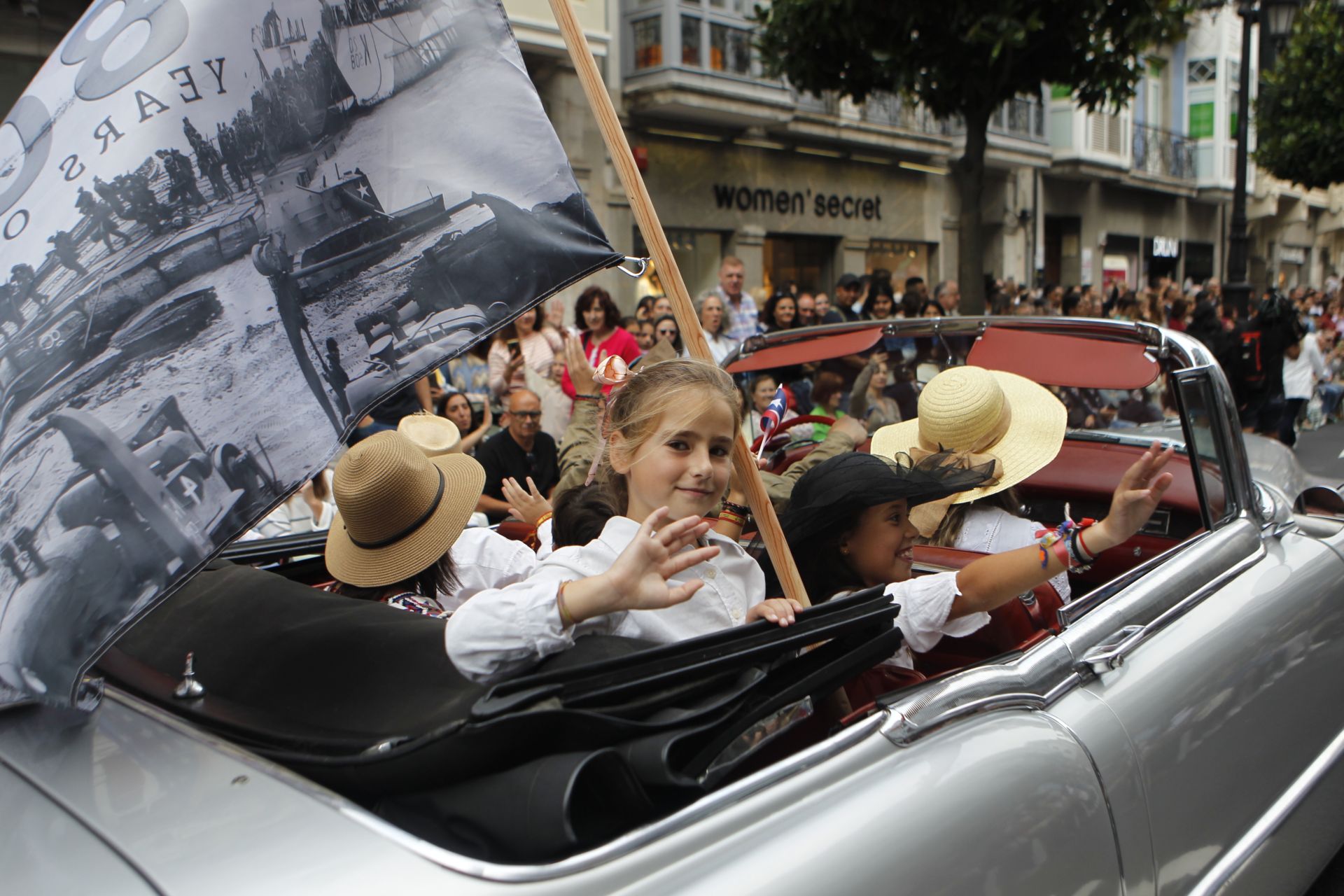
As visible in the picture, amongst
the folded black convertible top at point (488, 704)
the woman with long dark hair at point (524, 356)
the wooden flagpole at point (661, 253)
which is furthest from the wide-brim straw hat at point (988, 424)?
the woman with long dark hair at point (524, 356)

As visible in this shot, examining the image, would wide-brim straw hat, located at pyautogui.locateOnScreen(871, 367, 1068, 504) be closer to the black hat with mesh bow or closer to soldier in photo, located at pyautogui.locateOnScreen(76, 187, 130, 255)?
the black hat with mesh bow

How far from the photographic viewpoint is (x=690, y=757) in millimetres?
1406

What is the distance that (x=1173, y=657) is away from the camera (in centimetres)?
206

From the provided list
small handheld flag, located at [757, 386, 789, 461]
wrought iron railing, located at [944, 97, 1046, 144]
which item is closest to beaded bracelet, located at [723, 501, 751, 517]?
small handheld flag, located at [757, 386, 789, 461]

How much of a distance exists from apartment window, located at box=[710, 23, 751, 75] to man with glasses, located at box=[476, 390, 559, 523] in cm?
1111

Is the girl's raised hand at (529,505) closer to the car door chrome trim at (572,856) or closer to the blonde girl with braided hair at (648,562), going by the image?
the blonde girl with braided hair at (648,562)

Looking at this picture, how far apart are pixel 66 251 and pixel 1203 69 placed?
30114 mm

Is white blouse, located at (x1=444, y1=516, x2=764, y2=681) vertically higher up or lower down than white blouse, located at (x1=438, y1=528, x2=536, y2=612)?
higher up

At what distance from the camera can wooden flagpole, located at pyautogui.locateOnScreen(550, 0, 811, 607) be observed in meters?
1.79

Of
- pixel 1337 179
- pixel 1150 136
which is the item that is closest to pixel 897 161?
pixel 1337 179

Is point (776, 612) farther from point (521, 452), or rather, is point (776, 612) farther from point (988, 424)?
point (521, 452)

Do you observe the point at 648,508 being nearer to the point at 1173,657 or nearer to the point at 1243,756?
the point at 1173,657

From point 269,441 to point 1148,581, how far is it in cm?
174

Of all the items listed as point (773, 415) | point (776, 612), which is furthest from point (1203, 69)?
point (776, 612)
